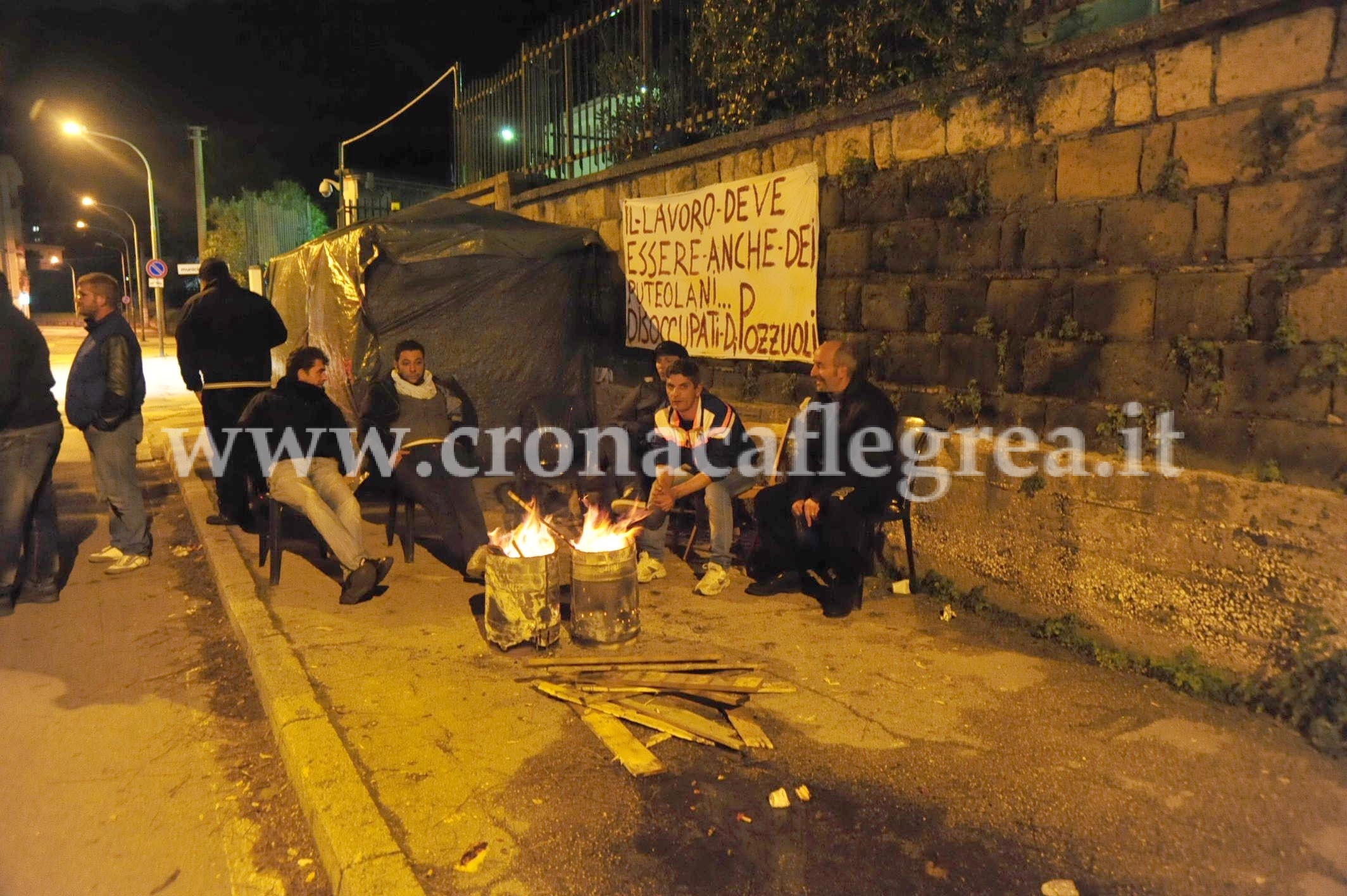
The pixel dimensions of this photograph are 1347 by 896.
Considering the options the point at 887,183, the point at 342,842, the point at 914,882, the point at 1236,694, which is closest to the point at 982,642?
the point at 1236,694

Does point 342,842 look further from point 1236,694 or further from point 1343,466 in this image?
point 1343,466

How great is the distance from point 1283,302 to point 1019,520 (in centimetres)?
165

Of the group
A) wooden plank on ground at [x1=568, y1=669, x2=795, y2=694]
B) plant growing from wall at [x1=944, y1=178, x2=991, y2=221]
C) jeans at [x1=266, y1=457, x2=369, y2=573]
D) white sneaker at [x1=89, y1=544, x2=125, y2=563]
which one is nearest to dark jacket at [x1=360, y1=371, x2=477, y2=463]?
jeans at [x1=266, y1=457, x2=369, y2=573]

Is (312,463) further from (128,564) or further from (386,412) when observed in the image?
(128,564)

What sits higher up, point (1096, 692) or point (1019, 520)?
point (1019, 520)

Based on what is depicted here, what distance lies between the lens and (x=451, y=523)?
6035 mm

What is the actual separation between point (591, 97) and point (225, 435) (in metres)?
4.80

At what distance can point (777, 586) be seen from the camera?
5.63 metres

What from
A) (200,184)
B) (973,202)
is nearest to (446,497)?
(973,202)

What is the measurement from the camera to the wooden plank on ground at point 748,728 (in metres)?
3.63

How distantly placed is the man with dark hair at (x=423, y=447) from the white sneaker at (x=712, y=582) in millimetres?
1436

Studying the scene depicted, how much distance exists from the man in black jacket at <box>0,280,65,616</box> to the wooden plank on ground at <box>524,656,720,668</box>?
130 inches

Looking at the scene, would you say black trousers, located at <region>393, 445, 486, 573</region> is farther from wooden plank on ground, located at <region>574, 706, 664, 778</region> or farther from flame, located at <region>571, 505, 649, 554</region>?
wooden plank on ground, located at <region>574, 706, 664, 778</region>

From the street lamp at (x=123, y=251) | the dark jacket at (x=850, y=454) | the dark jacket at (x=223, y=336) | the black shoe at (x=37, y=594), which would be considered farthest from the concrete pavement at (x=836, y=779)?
the street lamp at (x=123, y=251)
